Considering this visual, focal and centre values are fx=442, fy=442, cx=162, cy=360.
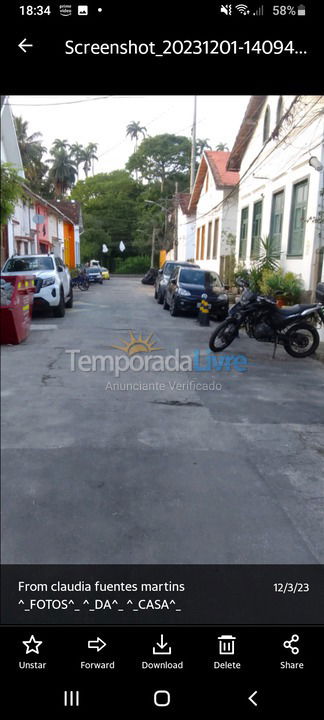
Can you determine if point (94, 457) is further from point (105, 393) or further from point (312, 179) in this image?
point (312, 179)

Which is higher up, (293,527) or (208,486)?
(208,486)

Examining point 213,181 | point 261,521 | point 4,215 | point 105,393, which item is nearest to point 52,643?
point 105,393

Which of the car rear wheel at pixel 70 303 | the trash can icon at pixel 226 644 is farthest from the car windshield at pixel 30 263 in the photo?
the trash can icon at pixel 226 644

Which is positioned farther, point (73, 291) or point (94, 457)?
point (73, 291)

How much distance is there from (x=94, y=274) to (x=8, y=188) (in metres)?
0.52

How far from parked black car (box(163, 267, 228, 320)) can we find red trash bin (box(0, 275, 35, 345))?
36.4 inches

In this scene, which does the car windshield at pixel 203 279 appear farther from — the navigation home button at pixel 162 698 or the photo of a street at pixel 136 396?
the navigation home button at pixel 162 698

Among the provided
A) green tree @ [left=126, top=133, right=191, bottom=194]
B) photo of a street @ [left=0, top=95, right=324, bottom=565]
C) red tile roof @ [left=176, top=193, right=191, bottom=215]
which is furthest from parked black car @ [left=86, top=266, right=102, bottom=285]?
red tile roof @ [left=176, top=193, right=191, bottom=215]

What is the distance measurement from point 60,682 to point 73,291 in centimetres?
99

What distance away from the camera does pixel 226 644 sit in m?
0.79

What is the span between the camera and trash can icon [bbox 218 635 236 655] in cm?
78

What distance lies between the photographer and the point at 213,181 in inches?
703

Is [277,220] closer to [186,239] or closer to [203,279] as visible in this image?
[203,279]
